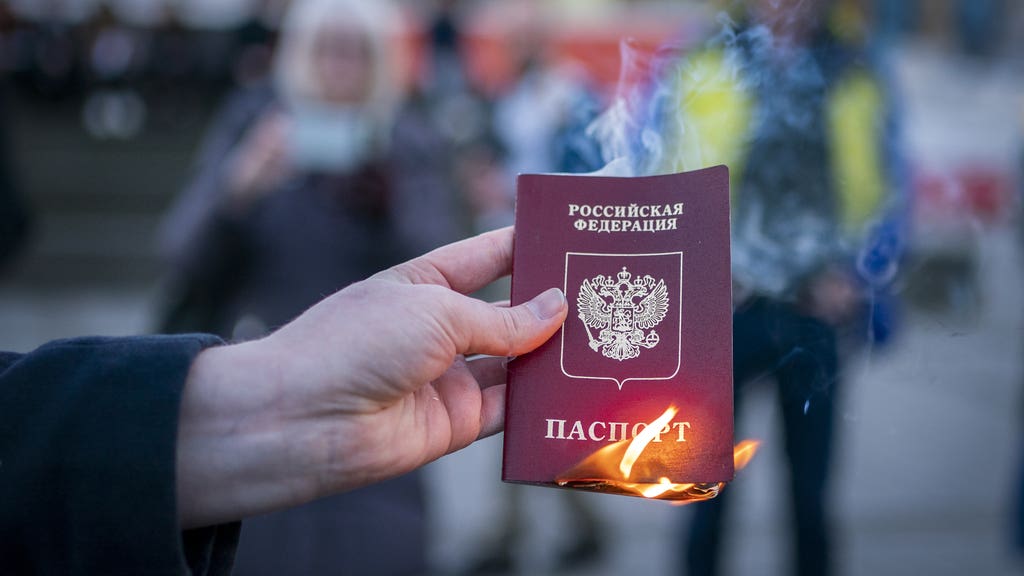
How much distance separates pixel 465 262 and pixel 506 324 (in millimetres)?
199

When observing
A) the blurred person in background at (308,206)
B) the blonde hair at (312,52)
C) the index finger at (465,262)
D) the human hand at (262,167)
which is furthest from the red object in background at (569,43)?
the index finger at (465,262)

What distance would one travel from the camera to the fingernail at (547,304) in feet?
3.55

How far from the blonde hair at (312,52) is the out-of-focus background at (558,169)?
9 centimetres

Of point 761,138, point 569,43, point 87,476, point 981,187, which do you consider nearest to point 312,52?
point 761,138

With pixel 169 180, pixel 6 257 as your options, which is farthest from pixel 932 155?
pixel 169 180

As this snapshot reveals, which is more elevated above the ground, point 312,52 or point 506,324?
point 312,52

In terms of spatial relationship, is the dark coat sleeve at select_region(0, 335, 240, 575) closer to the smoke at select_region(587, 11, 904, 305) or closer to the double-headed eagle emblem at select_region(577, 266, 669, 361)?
the double-headed eagle emblem at select_region(577, 266, 669, 361)

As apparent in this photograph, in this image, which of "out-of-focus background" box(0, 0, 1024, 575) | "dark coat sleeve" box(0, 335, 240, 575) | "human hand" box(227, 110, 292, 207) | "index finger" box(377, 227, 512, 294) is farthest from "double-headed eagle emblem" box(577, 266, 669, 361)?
"human hand" box(227, 110, 292, 207)

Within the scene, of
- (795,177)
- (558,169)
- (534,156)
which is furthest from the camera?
(534,156)

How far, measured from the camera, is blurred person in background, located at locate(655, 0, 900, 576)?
4.71 feet

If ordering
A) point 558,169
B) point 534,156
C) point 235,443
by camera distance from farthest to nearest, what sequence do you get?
1. point 534,156
2. point 558,169
3. point 235,443

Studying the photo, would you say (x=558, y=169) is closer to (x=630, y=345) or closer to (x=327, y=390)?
(x=630, y=345)

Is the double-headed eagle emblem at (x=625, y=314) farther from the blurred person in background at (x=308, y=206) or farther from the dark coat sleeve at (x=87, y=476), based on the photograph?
the blurred person in background at (x=308, y=206)

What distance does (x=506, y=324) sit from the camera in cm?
107
